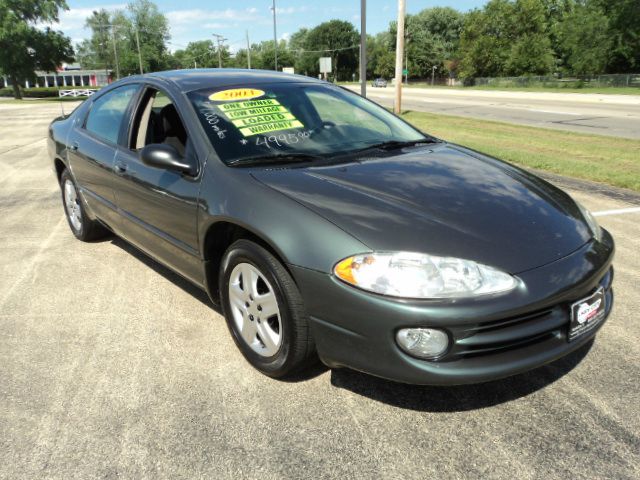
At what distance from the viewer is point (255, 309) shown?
266cm

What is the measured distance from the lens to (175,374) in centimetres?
278

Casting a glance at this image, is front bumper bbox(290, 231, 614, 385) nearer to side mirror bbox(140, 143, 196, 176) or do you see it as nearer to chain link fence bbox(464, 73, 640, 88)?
side mirror bbox(140, 143, 196, 176)

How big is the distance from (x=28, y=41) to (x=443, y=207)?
55.4m

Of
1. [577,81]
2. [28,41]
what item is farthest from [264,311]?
[28,41]

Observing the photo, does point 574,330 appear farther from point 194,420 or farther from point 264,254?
point 194,420

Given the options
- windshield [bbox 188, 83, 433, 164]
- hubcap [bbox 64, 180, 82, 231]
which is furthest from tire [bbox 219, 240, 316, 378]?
hubcap [bbox 64, 180, 82, 231]

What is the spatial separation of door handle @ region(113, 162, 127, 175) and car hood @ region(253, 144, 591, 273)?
4.50ft

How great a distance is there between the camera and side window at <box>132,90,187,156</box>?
351 centimetres

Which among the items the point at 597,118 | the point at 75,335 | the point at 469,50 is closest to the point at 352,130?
the point at 75,335

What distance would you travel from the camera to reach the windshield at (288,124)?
3.01 metres

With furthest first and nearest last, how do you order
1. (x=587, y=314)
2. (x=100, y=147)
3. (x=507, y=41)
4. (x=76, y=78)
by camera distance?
(x=76, y=78), (x=507, y=41), (x=100, y=147), (x=587, y=314)

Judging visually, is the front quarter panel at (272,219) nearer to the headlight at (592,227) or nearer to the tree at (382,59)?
the headlight at (592,227)

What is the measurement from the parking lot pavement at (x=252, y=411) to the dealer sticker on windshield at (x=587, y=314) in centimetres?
36

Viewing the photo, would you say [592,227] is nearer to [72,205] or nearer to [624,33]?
[72,205]
